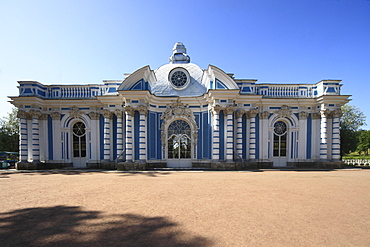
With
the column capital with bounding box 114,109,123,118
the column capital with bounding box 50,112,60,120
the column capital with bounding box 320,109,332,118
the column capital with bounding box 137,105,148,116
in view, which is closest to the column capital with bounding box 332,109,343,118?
the column capital with bounding box 320,109,332,118

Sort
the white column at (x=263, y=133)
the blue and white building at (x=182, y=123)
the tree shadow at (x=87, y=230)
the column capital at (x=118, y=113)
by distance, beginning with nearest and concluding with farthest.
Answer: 1. the tree shadow at (x=87, y=230)
2. the blue and white building at (x=182, y=123)
3. the column capital at (x=118, y=113)
4. the white column at (x=263, y=133)

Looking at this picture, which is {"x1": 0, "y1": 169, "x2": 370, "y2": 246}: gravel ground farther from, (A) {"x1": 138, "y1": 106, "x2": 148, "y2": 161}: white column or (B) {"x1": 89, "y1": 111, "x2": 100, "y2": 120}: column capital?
(B) {"x1": 89, "y1": 111, "x2": 100, "y2": 120}: column capital

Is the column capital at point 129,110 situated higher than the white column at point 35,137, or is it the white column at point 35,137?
the column capital at point 129,110

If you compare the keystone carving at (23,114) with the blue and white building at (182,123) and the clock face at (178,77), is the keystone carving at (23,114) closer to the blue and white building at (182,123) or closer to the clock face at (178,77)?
the blue and white building at (182,123)

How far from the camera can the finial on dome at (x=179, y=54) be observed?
64.4ft

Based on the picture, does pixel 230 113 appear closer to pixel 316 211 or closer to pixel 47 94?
pixel 316 211

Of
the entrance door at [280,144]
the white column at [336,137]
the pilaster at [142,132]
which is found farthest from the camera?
the entrance door at [280,144]

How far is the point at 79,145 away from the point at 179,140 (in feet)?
31.1

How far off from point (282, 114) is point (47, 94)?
2178cm

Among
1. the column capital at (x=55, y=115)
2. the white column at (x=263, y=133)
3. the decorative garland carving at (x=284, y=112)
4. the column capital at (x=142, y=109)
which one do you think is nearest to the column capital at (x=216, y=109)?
the white column at (x=263, y=133)

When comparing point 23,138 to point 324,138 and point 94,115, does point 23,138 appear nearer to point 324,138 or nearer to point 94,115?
point 94,115

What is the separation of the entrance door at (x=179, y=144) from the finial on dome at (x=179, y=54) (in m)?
8.72

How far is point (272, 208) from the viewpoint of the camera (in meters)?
5.01

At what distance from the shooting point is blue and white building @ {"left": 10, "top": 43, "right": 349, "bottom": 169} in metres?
13.6
